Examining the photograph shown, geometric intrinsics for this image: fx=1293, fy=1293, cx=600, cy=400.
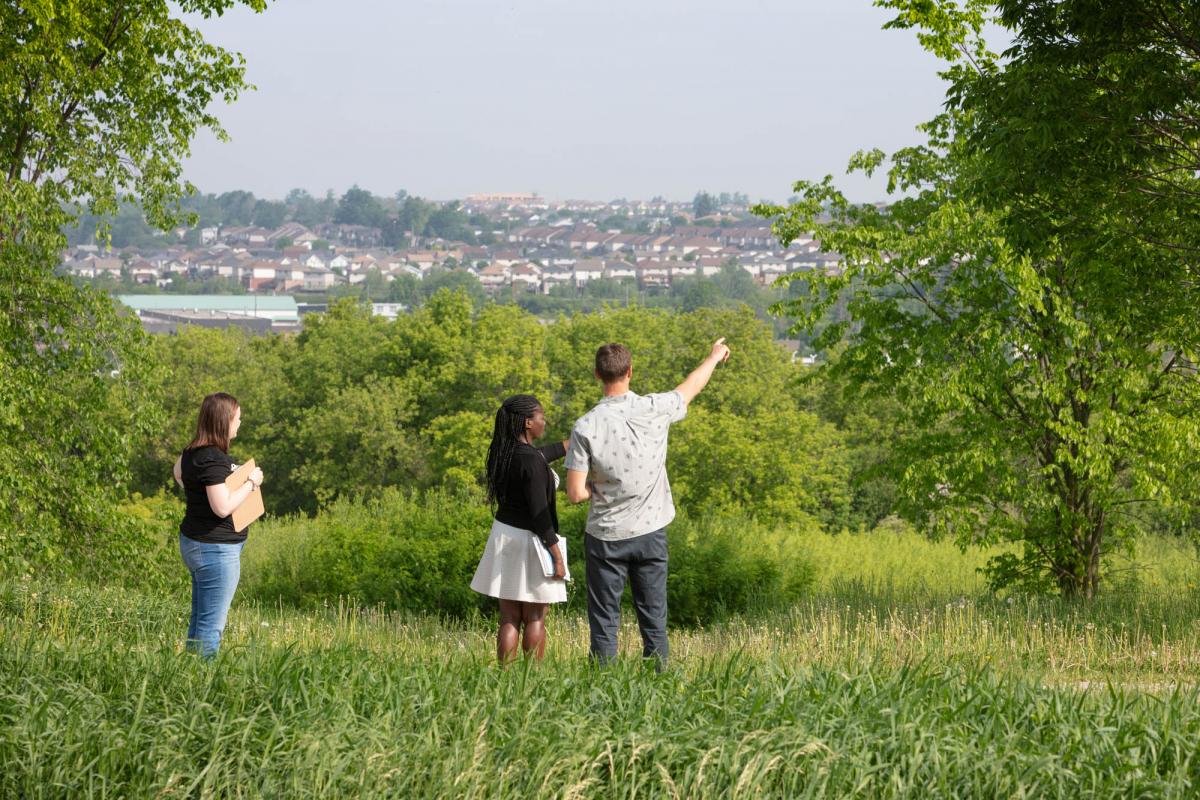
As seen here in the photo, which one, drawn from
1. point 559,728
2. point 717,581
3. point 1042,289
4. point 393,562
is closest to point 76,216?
point 393,562

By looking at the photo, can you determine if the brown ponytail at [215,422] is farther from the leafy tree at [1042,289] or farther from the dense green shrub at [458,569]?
the dense green shrub at [458,569]

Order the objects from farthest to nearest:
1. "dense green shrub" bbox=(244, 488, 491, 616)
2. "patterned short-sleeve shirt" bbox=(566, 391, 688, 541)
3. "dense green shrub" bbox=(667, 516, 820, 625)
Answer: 1. "dense green shrub" bbox=(667, 516, 820, 625)
2. "dense green shrub" bbox=(244, 488, 491, 616)
3. "patterned short-sleeve shirt" bbox=(566, 391, 688, 541)

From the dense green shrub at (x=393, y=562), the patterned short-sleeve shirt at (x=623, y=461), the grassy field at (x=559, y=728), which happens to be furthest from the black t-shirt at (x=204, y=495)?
the dense green shrub at (x=393, y=562)

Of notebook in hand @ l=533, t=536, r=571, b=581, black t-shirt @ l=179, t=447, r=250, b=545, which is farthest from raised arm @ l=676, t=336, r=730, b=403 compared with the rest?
black t-shirt @ l=179, t=447, r=250, b=545

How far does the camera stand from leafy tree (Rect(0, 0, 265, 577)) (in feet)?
45.1

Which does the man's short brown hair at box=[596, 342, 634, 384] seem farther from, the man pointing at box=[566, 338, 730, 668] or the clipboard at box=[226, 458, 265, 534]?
the clipboard at box=[226, 458, 265, 534]

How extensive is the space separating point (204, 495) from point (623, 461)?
6.89ft

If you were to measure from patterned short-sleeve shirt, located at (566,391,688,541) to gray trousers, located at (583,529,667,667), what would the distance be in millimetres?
62

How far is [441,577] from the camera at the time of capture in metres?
15.7

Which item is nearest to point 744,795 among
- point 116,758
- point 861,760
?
point 861,760

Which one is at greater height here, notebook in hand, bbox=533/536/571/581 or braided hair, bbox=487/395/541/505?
braided hair, bbox=487/395/541/505

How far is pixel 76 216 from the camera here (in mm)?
15250

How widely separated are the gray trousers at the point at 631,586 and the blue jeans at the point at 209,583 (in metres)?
1.79

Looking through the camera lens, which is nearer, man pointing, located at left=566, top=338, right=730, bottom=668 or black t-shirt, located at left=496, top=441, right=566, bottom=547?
man pointing, located at left=566, top=338, right=730, bottom=668
